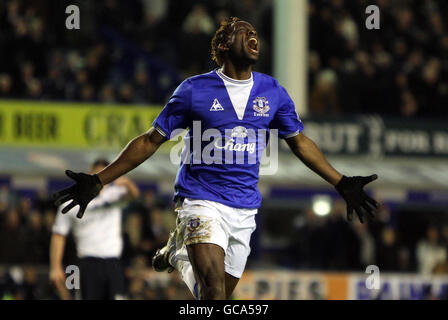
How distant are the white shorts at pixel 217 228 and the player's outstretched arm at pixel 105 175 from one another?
17.0 inches

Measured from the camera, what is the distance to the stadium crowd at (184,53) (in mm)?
16406

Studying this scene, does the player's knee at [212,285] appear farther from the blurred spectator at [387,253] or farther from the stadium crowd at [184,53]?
the stadium crowd at [184,53]

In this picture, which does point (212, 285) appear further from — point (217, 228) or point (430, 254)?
point (430, 254)

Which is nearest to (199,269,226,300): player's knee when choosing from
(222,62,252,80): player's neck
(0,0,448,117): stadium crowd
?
(222,62,252,80): player's neck

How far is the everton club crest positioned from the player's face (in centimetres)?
25

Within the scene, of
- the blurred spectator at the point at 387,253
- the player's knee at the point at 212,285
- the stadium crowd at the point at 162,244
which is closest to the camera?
the player's knee at the point at 212,285

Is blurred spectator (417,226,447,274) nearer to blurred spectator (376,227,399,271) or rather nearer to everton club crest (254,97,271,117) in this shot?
blurred spectator (376,227,399,271)

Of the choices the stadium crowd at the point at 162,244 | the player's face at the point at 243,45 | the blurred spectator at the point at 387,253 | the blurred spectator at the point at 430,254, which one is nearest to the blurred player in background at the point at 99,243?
the stadium crowd at the point at 162,244

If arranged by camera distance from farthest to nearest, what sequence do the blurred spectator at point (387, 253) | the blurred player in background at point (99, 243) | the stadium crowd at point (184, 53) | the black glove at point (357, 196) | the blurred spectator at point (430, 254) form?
1. the stadium crowd at point (184, 53)
2. the blurred spectator at point (430, 254)
3. the blurred spectator at point (387, 253)
4. the blurred player in background at point (99, 243)
5. the black glove at point (357, 196)

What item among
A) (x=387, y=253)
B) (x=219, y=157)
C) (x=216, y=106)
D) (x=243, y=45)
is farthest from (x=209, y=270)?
(x=387, y=253)

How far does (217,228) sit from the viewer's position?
588 cm

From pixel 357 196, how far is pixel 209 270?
1170 millimetres

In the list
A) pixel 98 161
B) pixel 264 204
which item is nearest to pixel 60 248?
pixel 98 161

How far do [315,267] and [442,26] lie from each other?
27.1 feet
